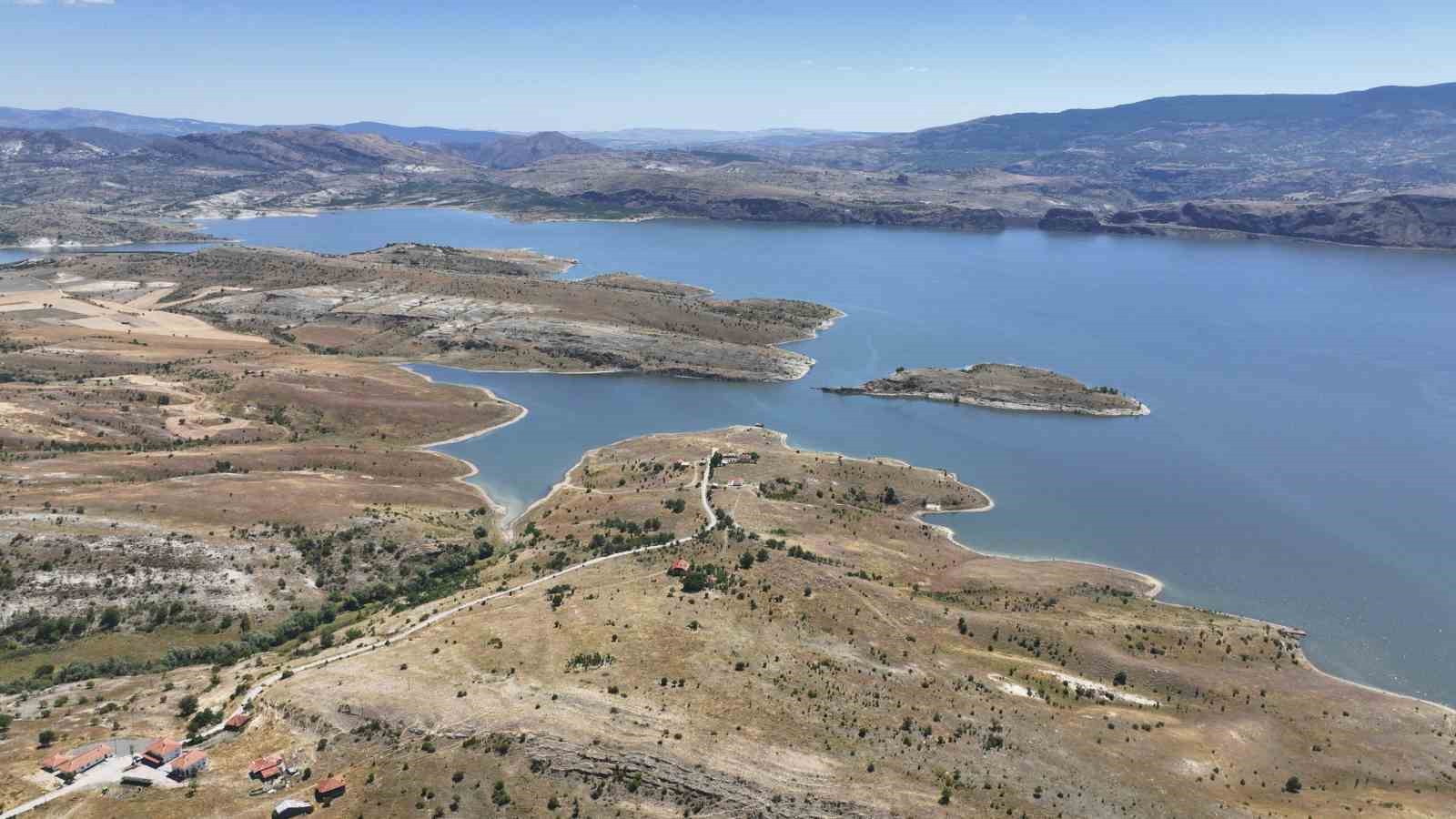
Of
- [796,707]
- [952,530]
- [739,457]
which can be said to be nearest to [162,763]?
[796,707]

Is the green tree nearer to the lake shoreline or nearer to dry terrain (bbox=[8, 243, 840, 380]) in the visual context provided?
the lake shoreline

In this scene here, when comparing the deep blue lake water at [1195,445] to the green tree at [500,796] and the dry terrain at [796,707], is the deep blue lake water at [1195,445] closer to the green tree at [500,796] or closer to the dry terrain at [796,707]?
the dry terrain at [796,707]

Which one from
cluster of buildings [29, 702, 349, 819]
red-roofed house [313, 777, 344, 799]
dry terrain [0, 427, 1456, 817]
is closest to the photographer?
red-roofed house [313, 777, 344, 799]

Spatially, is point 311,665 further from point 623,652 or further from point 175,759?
point 623,652

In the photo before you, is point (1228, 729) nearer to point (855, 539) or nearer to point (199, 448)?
point (855, 539)

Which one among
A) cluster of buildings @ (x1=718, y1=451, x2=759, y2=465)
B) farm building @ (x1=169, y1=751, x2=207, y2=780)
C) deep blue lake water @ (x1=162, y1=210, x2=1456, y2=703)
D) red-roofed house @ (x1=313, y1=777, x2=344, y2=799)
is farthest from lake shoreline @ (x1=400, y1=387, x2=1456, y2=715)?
red-roofed house @ (x1=313, y1=777, x2=344, y2=799)

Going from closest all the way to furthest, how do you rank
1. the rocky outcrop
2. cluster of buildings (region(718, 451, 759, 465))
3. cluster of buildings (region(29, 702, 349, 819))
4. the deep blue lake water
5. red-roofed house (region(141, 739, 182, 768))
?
the rocky outcrop
cluster of buildings (region(29, 702, 349, 819))
red-roofed house (region(141, 739, 182, 768))
the deep blue lake water
cluster of buildings (region(718, 451, 759, 465))
